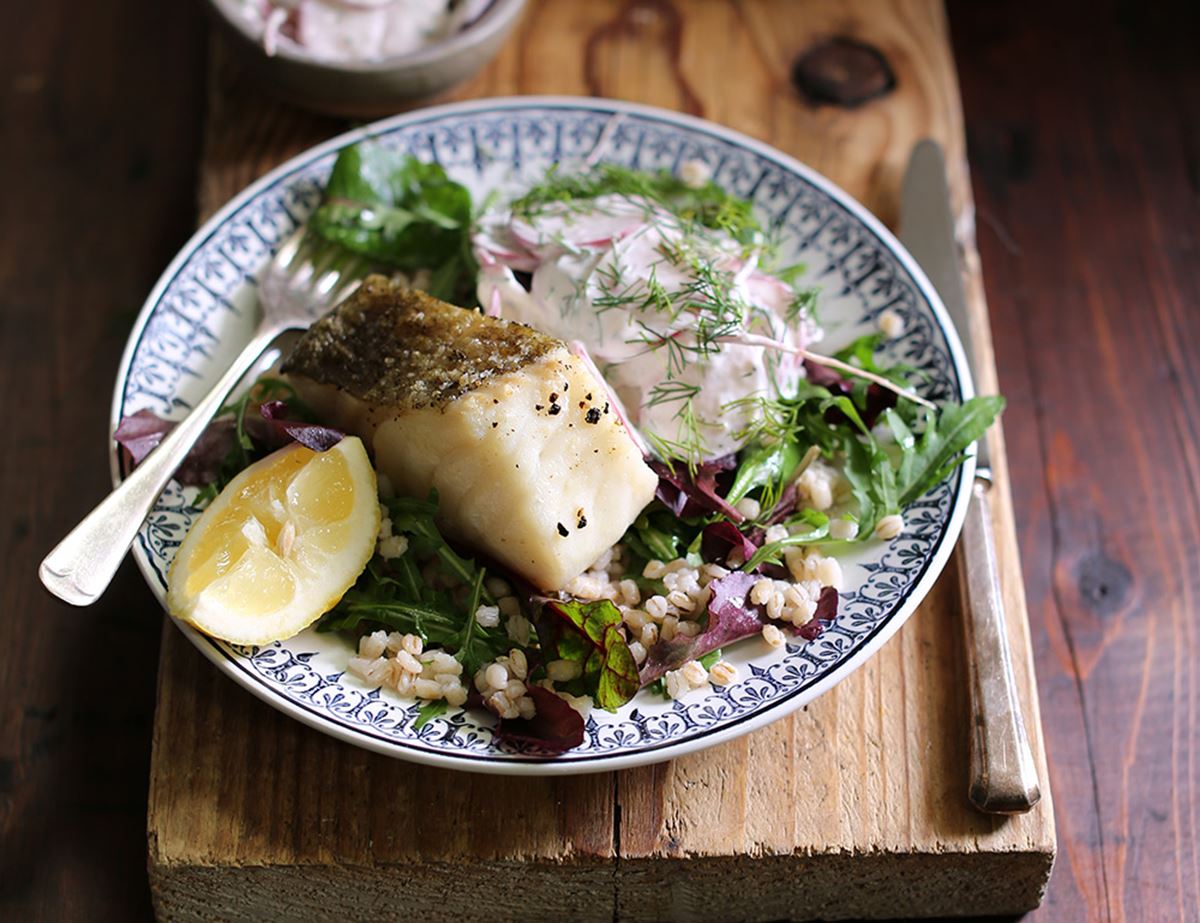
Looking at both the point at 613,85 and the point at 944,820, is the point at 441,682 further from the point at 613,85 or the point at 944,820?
the point at 613,85

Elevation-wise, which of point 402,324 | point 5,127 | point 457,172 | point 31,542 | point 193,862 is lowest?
point 193,862

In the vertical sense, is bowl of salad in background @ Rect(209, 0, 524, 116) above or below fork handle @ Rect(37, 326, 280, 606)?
above

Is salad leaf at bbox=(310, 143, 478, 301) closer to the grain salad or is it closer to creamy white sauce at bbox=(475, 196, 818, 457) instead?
the grain salad

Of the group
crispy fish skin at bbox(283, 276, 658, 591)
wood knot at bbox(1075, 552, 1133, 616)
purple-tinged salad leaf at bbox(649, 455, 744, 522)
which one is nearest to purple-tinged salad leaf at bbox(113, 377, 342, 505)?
crispy fish skin at bbox(283, 276, 658, 591)

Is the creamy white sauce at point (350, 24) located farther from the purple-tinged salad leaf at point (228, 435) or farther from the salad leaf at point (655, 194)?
the purple-tinged salad leaf at point (228, 435)

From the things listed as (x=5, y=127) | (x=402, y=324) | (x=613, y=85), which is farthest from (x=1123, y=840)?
(x=5, y=127)

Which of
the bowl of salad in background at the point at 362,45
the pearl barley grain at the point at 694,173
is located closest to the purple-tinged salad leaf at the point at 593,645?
the pearl barley grain at the point at 694,173

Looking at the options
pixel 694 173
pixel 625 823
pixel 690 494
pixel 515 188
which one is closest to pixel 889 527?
pixel 690 494
